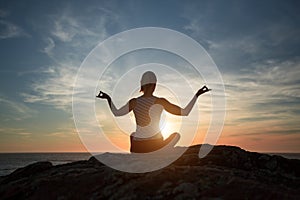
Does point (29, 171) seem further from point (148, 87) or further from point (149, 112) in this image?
point (148, 87)

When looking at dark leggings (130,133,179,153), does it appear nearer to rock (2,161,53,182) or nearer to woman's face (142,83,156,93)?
woman's face (142,83,156,93)

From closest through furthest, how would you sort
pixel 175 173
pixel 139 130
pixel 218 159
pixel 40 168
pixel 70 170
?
pixel 175 173 < pixel 70 170 < pixel 218 159 < pixel 40 168 < pixel 139 130

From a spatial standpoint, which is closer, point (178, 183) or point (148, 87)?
point (178, 183)

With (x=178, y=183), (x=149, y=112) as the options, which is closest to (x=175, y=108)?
(x=149, y=112)

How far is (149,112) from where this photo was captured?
340 inches

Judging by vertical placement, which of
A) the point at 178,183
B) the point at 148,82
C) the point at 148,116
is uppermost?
the point at 148,82

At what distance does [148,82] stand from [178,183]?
14.3 ft

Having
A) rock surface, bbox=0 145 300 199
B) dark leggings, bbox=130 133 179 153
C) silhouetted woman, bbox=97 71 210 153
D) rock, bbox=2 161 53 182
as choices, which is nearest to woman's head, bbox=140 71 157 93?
silhouetted woman, bbox=97 71 210 153

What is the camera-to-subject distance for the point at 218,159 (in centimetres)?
725

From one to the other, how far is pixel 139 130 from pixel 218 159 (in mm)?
2564

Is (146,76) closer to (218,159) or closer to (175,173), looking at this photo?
(218,159)

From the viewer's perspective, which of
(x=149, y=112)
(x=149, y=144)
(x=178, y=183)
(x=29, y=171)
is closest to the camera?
(x=178, y=183)

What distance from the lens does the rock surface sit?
14.5ft

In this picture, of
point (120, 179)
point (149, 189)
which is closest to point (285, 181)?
point (149, 189)
